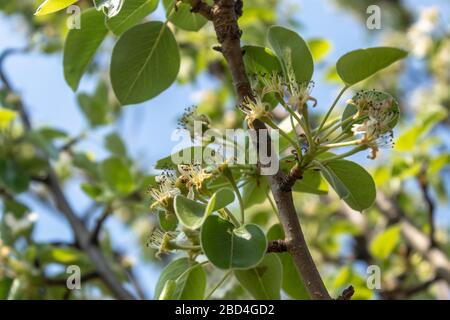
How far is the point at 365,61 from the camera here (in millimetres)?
1147

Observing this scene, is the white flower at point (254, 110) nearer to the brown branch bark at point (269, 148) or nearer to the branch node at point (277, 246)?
the brown branch bark at point (269, 148)

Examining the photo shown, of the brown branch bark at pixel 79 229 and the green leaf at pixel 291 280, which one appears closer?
the green leaf at pixel 291 280

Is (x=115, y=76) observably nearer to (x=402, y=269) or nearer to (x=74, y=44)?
(x=74, y=44)

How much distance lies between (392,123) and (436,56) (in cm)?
276

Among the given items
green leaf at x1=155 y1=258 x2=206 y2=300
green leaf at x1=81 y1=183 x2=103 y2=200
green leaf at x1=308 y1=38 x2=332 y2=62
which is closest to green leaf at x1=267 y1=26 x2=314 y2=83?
green leaf at x1=155 y1=258 x2=206 y2=300

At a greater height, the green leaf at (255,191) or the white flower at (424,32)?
the white flower at (424,32)

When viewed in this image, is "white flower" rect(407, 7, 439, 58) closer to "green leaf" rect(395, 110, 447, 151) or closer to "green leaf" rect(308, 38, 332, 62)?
"green leaf" rect(395, 110, 447, 151)

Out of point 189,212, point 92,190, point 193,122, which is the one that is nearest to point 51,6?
point 193,122

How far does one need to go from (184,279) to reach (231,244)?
7.3 inches

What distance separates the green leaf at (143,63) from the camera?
1224mm

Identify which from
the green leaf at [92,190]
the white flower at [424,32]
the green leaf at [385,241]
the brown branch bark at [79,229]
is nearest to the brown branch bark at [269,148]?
the brown branch bark at [79,229]

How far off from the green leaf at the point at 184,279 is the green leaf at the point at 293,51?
0.39 metres

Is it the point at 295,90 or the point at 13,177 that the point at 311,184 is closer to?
the point at 295,90

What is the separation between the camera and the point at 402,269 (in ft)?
8.86
